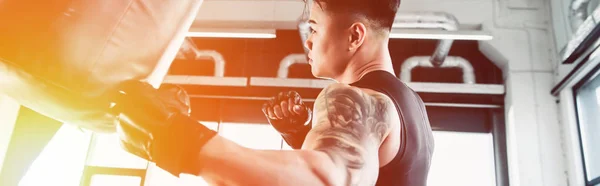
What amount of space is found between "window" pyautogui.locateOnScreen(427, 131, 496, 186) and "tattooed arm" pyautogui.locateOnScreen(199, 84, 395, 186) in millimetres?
3462

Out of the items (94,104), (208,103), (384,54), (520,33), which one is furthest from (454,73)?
(94,104)

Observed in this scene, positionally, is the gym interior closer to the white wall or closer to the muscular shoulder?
the white wall

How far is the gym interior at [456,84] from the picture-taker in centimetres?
393

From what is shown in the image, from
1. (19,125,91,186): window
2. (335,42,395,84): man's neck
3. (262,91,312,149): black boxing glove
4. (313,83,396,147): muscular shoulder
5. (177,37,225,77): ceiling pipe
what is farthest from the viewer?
(177,37,225,77): ceiling pipe

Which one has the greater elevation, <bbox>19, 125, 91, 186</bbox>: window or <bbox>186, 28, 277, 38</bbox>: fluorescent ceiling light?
<bbox>186, 28, 277, 38</bbox>: fluorescent ceiling light

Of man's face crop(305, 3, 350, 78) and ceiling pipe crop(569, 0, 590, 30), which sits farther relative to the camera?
ceiling pipe crop(569, 0, 590, 30)

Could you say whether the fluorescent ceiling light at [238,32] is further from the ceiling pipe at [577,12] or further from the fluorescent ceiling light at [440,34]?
the ceiling pipe at [577,12]

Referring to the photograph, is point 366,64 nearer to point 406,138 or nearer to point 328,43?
point 328,43

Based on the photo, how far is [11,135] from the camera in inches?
67.0

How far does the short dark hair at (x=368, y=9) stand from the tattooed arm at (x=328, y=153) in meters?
0.32

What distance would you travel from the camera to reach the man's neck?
1206mm

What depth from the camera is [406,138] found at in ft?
3.21

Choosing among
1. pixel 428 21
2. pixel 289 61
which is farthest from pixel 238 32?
pixel 428 21

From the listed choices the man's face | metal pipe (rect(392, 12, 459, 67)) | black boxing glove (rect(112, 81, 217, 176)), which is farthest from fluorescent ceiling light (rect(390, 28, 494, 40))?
black boxing glove (rect(112, 81, 217, 176))
